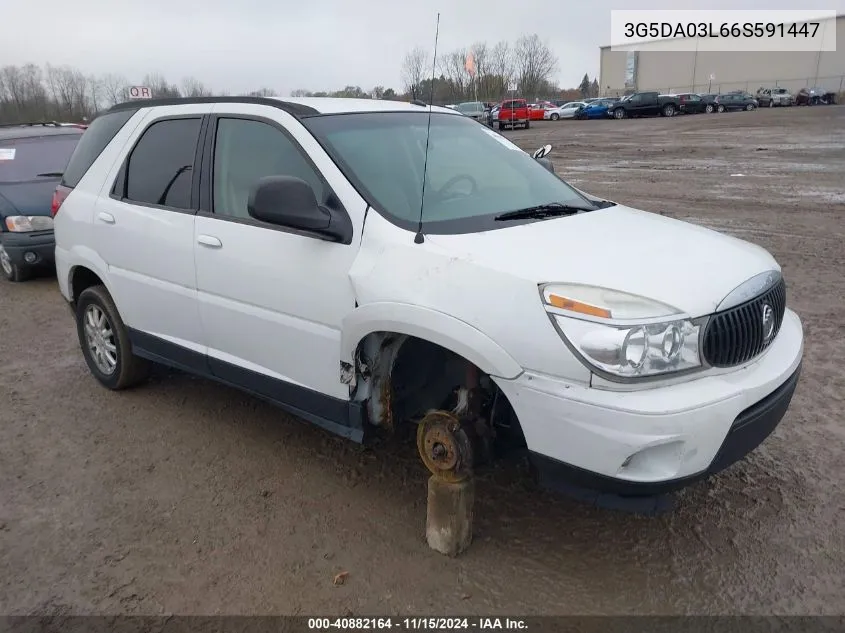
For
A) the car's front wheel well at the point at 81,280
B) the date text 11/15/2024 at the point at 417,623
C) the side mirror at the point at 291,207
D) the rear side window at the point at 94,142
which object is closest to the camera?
the date text 11/15/2024 at the point at 417,623

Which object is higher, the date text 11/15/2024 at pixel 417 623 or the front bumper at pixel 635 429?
the front bumper at pixel 635 429

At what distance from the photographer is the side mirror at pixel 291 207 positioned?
2895 millimetres

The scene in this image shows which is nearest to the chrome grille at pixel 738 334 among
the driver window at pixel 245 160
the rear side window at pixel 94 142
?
the driver window at pixel 245 160

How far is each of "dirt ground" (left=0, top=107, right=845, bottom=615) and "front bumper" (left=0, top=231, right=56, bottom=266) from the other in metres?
3.11

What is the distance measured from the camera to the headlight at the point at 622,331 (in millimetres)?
2400

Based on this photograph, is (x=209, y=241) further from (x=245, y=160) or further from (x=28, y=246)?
(x=28, y=246)

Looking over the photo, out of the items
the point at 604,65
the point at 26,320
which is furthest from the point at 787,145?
the point at 604,65

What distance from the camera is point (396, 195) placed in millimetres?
3180

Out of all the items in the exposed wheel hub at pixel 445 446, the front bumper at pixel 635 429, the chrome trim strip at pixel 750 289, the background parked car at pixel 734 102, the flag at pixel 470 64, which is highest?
the background parked car at pixel 734 102

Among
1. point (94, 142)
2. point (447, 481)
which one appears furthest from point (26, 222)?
point (447, 481)

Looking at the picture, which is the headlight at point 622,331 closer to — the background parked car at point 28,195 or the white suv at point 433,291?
the white suv at point 433,291

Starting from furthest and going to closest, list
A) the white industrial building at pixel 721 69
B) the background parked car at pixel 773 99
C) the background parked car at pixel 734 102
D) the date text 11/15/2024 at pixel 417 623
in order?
1. the white industrial building at pixel 721 69
2. the background parked car at pixel 773 99
3. the background parked car at pixel 734 102
4. the date text 11/15/2024 at pixel 417 623

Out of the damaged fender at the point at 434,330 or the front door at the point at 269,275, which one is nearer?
the damaged fender at the point at 434,330

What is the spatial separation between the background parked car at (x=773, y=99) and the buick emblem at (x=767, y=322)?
176ft
